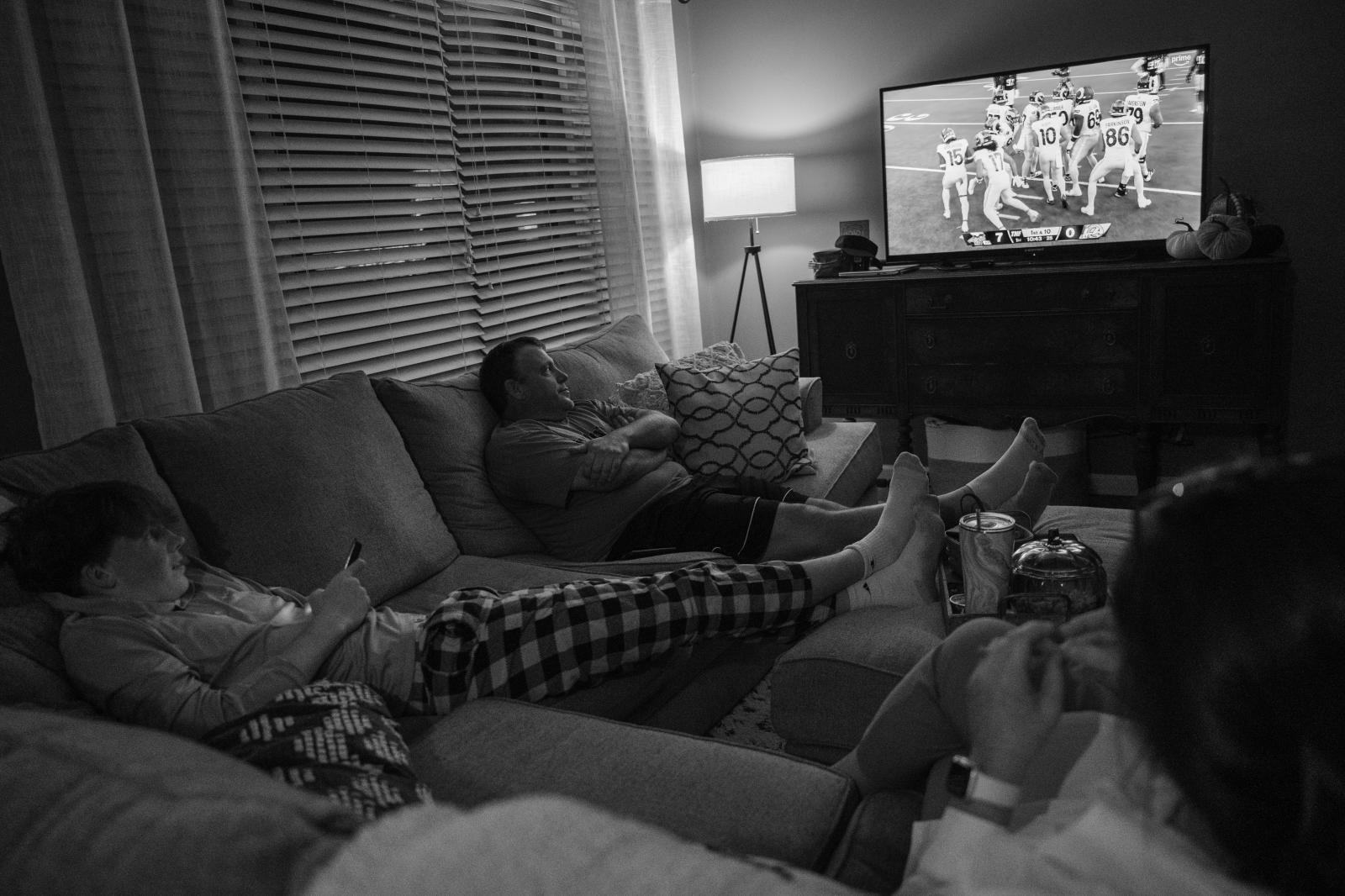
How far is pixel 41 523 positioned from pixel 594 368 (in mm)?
1680

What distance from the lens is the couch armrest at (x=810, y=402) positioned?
316cm

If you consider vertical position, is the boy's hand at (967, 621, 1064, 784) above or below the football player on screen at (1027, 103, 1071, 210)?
below

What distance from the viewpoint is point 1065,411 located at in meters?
3.52

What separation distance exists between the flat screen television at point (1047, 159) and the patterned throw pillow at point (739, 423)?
140 centimetres

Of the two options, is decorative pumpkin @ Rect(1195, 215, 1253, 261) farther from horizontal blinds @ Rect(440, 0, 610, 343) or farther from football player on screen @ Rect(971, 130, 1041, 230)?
horizontal blinds @ Rect(440, 0, 610, 343)

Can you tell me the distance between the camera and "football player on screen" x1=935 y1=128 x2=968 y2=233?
3.72 m

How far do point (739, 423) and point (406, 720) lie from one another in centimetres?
151

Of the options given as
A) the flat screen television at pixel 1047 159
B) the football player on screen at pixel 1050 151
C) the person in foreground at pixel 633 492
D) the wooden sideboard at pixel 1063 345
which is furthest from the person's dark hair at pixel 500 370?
the football player on screen at pixel 1050 151

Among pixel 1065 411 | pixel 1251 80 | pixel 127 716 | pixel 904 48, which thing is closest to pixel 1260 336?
pixel 1065 411

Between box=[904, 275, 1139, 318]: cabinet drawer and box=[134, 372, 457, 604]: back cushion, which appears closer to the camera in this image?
box=[134, 372, 457, 604]: back cushion

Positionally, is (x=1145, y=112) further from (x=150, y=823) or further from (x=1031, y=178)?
(x=150, y=823)

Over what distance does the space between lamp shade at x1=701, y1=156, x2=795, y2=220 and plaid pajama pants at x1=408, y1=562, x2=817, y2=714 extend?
8.40ft

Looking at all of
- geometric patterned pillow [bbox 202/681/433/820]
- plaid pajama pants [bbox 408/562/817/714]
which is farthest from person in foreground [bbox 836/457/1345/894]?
plaid pajama pants [bbox 408/562/817/714]

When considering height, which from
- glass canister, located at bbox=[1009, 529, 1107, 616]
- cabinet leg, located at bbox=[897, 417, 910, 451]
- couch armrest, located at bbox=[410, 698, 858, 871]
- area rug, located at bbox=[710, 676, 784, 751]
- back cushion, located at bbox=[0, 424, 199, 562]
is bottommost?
area rug, located at bbox=[710, 676, 784, 751]
